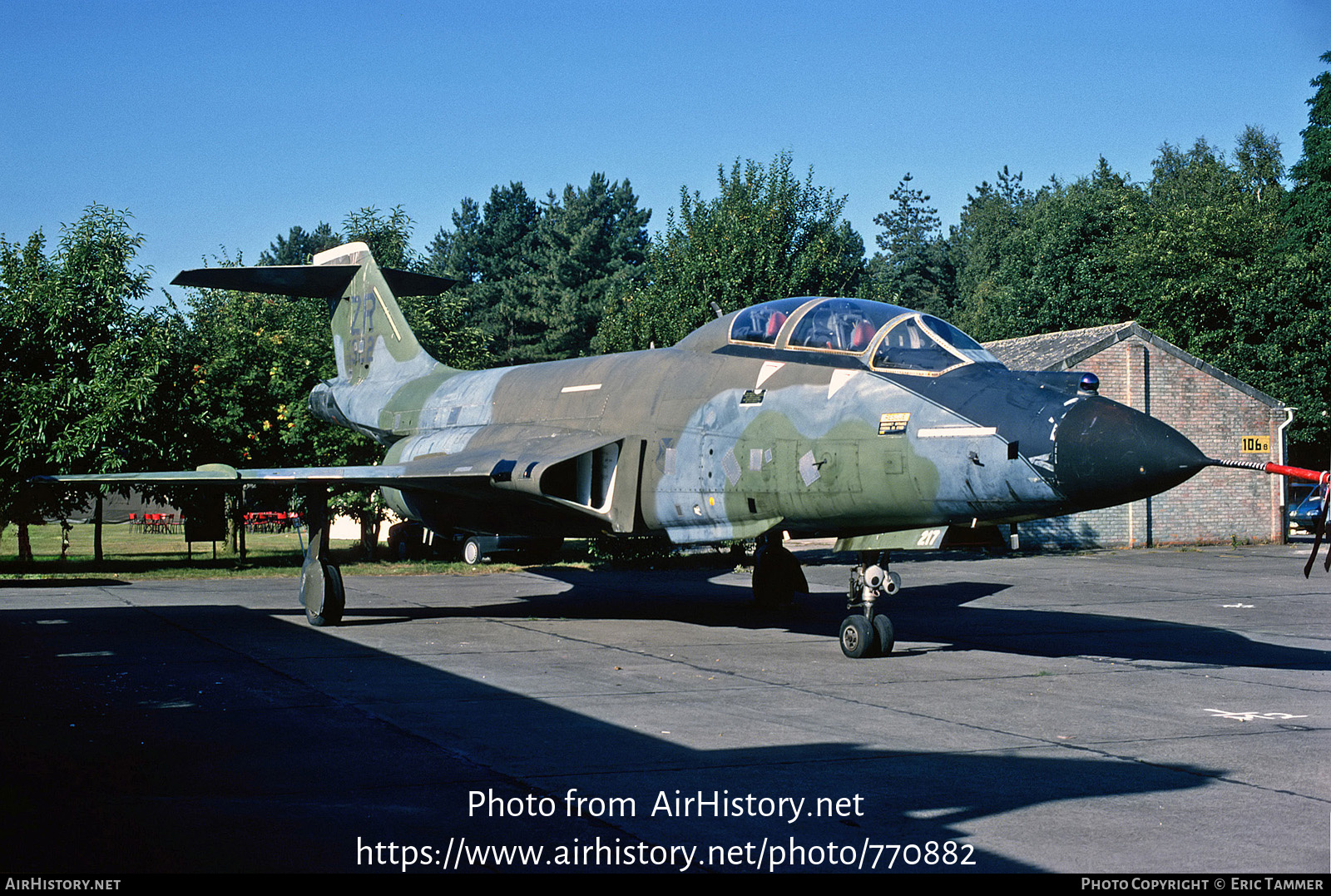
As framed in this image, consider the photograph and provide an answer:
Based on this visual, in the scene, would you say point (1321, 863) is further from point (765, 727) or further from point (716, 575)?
point (716, 575)

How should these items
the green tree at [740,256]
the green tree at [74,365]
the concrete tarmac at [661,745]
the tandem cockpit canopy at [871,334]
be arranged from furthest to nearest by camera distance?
the green tree at [740,256] < the green tree at [74,365] < the tandem cockpit canopy at [871,334] < the concrete tarmac at [661,745]

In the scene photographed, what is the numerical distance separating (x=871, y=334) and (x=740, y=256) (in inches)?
723

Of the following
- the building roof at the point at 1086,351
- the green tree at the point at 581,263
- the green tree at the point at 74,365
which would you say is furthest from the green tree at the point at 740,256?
the green tree at the point at 581,263

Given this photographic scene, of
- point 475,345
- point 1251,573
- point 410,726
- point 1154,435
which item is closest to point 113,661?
point 410,726

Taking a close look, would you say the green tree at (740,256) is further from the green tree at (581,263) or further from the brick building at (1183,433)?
the green tree at (581,263)

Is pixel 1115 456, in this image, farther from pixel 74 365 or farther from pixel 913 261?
pixel 913 261

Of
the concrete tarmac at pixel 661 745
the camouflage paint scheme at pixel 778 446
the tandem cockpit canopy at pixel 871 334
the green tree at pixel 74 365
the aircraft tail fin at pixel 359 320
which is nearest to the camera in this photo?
the concrete tarmac at pixel 661 745

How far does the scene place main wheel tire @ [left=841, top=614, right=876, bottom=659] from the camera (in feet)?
A: 34.7

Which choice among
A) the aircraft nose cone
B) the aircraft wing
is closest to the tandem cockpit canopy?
the aircraft nose cone

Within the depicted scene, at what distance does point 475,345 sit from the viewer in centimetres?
3297

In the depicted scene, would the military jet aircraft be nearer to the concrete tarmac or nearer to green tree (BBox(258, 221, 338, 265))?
the concrete tarmac

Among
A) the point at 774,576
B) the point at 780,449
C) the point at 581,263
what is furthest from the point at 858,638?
the point at 581,263

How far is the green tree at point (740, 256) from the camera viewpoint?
2838cm

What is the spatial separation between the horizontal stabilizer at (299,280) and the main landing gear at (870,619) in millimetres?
10526
